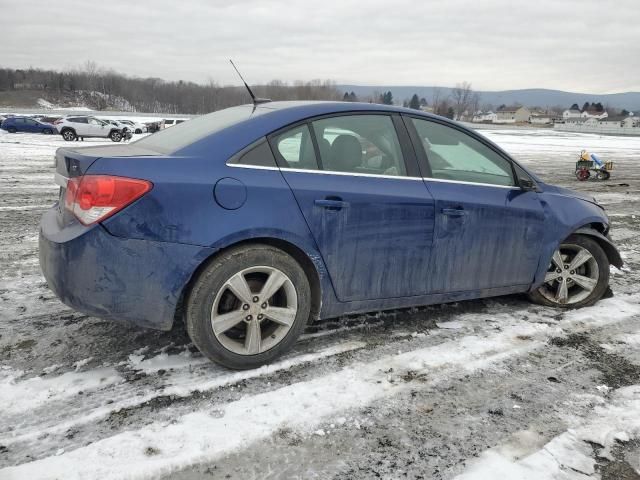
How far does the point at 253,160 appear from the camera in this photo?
298 centimetres

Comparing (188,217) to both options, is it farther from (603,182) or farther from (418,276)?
(603,182)

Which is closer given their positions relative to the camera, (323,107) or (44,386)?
(44,386)

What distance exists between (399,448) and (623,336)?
7.65ft

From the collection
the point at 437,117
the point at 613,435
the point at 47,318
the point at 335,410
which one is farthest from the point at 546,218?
the point at 47,318

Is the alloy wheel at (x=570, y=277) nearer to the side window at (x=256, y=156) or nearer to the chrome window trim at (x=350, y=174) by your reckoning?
A: the chrome window trim at (x=350, y=174)

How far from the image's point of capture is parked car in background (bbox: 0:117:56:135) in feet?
117

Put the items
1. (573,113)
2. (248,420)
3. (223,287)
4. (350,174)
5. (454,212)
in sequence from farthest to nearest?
(573,113)
(454,212)
(350,174)
(223,287)
(248,420)

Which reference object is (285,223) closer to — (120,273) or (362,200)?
(362,200)

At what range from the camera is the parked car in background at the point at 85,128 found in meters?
29.5

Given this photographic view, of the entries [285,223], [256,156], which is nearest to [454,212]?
[285,223]

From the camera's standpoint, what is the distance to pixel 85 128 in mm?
30469

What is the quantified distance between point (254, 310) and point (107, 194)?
1.03 meters

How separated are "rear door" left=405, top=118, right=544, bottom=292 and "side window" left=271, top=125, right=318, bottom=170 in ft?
2.73

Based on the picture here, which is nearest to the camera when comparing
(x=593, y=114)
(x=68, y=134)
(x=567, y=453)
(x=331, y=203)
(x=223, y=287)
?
(x=567, y=453)
